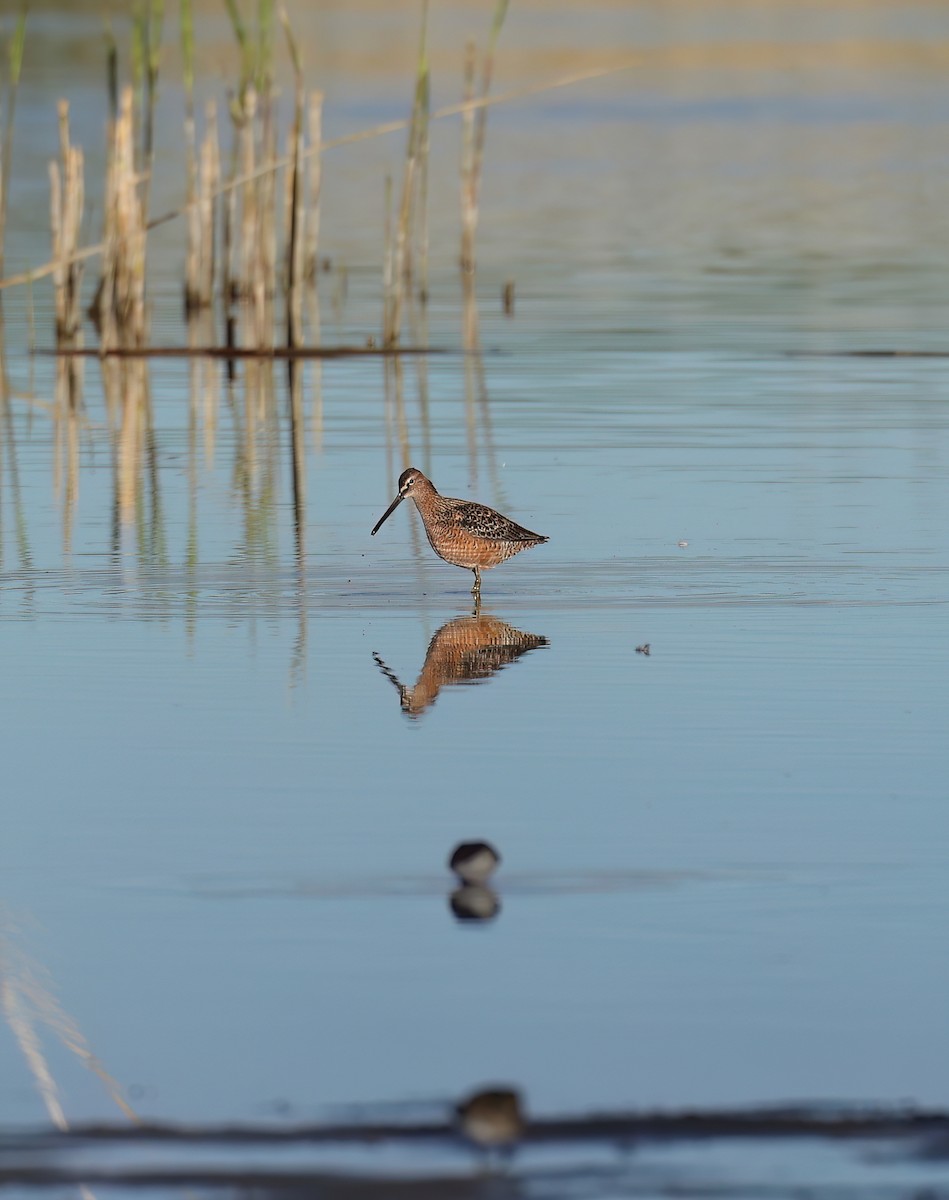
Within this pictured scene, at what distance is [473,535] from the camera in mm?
12180

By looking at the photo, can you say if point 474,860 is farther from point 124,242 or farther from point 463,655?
point 124,242

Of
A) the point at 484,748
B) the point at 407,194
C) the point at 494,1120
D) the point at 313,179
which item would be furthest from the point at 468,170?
the point at 494,1120

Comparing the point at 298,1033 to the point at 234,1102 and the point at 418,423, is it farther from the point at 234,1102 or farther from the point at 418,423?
the point at 418,423

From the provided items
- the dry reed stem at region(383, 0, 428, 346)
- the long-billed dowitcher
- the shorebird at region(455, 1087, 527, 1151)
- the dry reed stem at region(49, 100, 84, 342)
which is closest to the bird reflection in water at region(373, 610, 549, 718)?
the long-billed dowitcher

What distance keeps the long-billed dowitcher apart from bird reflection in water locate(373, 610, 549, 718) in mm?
504

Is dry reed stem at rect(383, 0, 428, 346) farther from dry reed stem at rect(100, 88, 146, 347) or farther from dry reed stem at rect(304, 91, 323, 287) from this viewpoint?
dry reed stem at rect(100, 88, 146, 347)

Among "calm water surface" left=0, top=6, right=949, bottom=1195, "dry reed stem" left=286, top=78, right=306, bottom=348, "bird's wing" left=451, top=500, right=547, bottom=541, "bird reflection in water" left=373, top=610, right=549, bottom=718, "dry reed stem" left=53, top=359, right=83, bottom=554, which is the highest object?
"dry reed stem" left=286, top=78, right=306, bottom=348

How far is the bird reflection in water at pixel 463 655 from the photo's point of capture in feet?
32.7

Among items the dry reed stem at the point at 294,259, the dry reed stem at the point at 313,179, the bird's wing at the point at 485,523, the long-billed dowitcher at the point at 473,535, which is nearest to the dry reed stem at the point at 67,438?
the dry reed stem at the point at 294,259

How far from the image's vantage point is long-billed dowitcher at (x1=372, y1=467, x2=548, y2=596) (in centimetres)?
1221

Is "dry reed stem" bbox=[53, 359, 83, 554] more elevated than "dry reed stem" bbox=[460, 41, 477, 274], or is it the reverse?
"dry reed stem" bbox=[460, 41, 477, 274]

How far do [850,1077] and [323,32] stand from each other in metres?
101

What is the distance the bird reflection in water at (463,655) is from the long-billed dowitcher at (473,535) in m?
0.50

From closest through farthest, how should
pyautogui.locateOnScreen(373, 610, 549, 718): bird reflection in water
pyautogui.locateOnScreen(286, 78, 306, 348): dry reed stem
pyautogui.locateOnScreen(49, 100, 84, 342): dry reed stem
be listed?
pyautogui.locateOnScreen(373, 610, 549, 718): bird reflection in water
pyautogui.locateOnScreen(49, 100, 84, 342): dry reed stem
pyautogui.locateOnScreen(286, 78, 306, 348): dry reed stem
